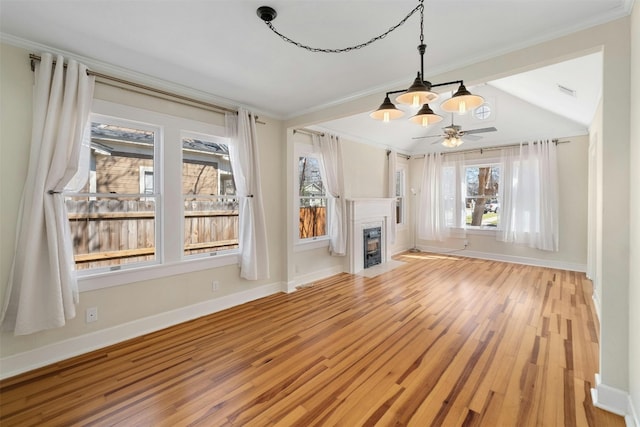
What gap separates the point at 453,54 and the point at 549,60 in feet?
2.34

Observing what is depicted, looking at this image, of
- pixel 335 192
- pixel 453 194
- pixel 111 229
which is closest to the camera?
pixel 111 229

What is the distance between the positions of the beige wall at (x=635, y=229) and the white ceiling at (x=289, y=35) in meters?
0.35

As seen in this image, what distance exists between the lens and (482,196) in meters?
6.55

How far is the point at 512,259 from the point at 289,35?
21.2ft

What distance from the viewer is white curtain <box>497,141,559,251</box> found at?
542cm

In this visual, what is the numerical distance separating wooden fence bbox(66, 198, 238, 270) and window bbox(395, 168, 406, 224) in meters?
5.09

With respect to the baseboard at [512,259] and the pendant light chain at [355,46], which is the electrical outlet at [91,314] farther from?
the baseboard at [512,259]

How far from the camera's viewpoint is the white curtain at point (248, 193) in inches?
141

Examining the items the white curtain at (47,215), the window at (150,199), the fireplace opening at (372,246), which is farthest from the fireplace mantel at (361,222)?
the white curtain at (47,215)

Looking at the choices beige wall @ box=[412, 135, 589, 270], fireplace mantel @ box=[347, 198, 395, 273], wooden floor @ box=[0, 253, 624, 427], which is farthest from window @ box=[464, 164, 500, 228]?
wooden floor @ box=[0, 253, 624, 427]

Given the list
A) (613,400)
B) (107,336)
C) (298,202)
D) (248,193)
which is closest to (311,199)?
(298,202)

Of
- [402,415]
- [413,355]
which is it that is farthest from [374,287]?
[402,415]

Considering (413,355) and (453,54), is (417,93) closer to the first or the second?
(453,54)

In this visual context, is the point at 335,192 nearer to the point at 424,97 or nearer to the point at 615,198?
the point at 424,97
